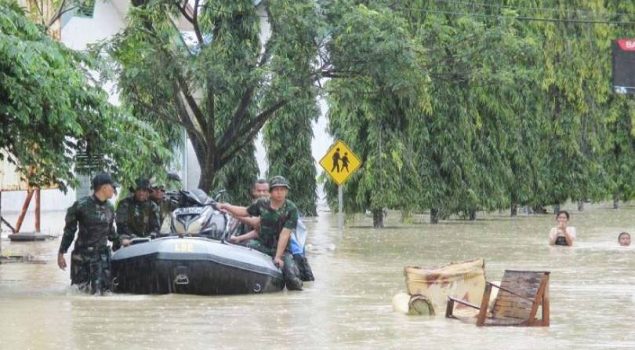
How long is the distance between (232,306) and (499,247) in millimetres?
14801

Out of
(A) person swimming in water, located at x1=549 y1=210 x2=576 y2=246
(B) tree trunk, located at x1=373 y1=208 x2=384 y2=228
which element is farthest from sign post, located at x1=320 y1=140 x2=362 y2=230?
(A) person swimming in water, located at x1=549 y1=210 x2=576 y2=246

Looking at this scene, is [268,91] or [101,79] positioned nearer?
[101,79]

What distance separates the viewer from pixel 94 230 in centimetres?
2202

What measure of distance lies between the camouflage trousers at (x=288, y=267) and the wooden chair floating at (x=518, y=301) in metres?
4.71

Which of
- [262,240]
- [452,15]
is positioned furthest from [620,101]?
[262,240]

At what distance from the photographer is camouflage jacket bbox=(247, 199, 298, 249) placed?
2325 centimetres

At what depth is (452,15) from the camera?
45750 mm

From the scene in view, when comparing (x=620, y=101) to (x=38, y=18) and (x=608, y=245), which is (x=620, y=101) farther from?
(x=38, y=18)

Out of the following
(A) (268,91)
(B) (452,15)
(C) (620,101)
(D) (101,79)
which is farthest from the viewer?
(C) (620,101)

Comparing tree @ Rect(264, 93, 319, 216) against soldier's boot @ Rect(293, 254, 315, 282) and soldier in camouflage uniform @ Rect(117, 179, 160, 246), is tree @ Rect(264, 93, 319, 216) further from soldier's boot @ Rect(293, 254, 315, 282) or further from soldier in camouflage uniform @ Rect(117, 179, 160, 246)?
A: soldier in camouflage uniform @ Rect(117, 179, 160, 246)

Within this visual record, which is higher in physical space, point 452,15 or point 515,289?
point 452,15

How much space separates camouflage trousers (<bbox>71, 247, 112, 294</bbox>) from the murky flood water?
0.77 feet

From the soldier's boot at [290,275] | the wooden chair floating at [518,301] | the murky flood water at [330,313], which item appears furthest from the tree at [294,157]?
the wooden chair floating at [518,301]

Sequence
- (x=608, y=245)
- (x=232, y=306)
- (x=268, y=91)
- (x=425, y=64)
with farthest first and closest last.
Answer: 1. (x=608, y=245)
2. (x=425, y=64)
3. (x=268, y=91)
4. (x=232, y=306)
